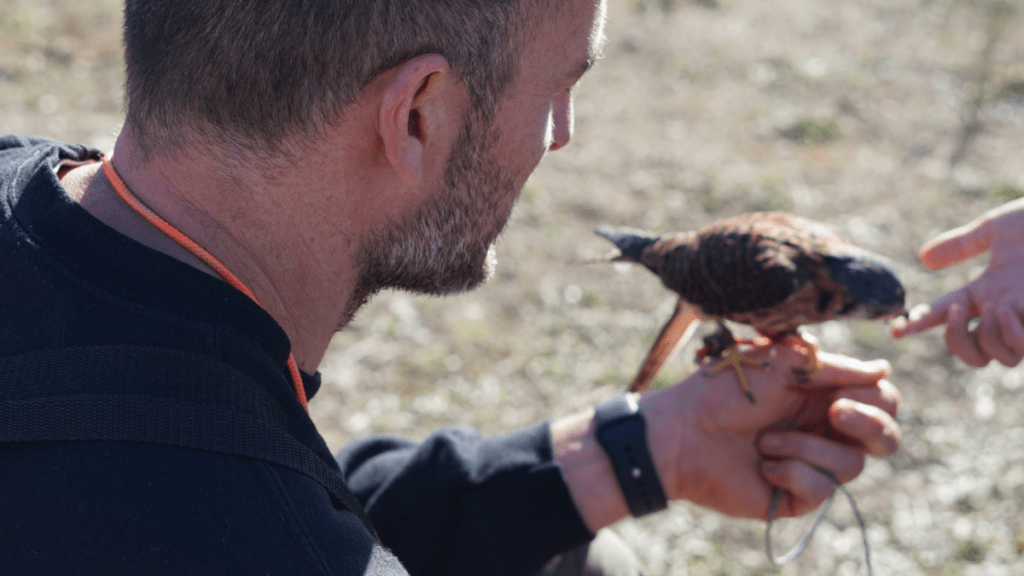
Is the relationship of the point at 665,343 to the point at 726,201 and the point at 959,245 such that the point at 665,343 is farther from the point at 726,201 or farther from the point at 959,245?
the point at 726,201

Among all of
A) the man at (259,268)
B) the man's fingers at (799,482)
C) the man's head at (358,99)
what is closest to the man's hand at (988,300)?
the man's fingers at (799,482)

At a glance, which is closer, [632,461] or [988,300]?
[988,300]

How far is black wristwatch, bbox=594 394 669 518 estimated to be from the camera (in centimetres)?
Result: 234

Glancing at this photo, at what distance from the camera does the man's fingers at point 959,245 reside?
2.34 metres

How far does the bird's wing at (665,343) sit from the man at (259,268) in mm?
704

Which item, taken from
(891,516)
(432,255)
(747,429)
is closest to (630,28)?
(891,516)

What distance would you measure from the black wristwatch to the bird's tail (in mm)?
697

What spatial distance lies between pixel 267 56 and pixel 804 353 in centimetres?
184

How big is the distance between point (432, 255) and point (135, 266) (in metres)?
0.64

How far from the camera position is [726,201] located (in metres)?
6.04

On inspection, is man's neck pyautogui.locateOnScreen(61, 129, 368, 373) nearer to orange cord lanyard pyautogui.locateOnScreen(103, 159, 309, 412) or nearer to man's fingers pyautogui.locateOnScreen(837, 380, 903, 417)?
orange cord lanyard pyautogui.locateOnScreen(103, 159, 309, 412)

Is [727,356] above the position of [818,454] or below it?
above

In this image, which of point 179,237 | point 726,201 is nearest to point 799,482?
point 179,237

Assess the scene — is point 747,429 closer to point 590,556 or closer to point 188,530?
point 590,556
